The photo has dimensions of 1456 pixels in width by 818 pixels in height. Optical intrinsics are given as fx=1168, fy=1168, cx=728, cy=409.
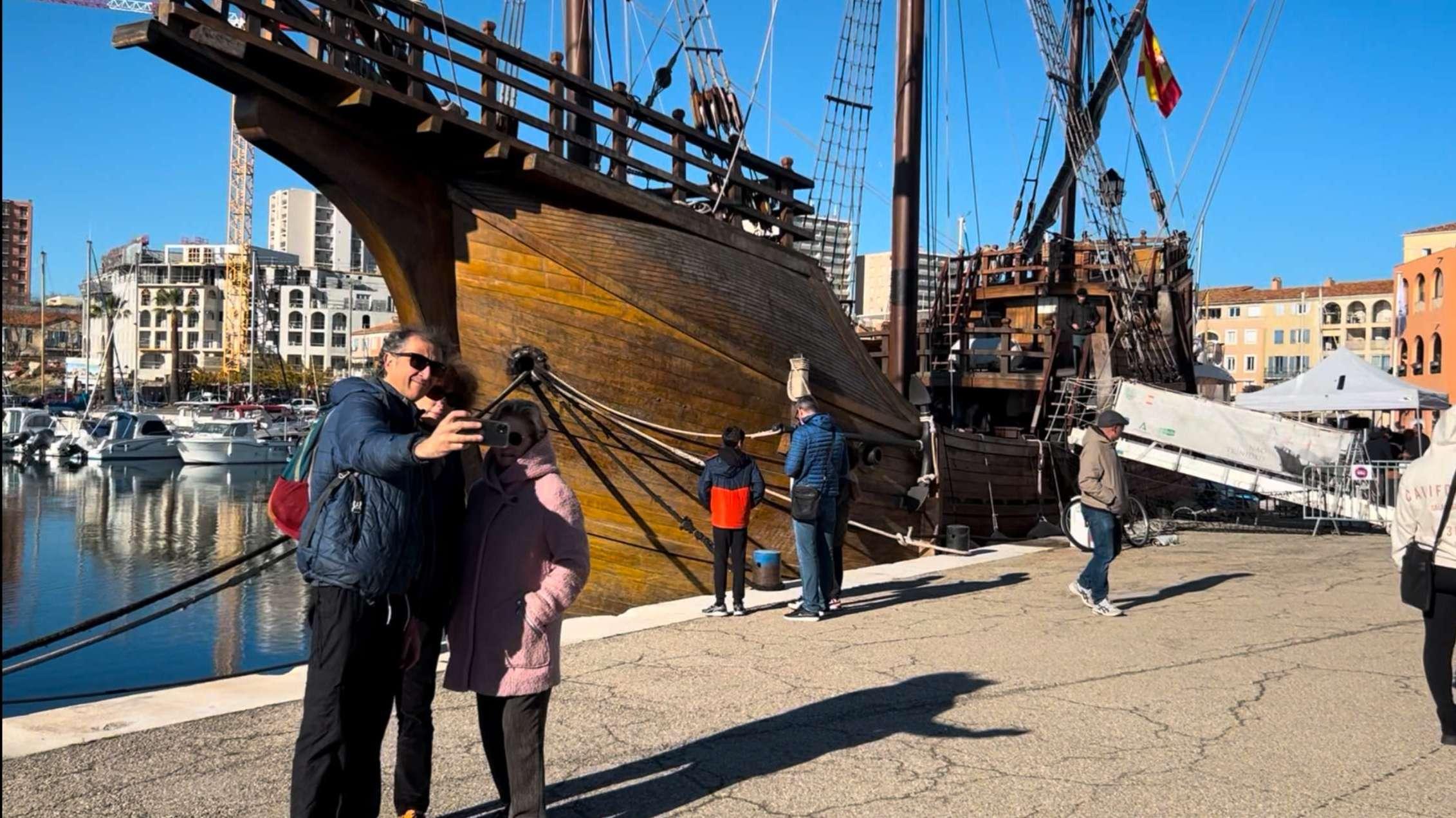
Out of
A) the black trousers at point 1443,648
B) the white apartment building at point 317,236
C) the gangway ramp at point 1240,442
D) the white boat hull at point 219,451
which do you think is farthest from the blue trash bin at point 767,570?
the white apartment building at point 317,236

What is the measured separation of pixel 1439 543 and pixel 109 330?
78653mm

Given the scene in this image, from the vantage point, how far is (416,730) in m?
3.91

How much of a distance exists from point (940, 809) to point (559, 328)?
221 inches

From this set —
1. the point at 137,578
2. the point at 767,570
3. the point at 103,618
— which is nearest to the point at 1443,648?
the point at 767,570

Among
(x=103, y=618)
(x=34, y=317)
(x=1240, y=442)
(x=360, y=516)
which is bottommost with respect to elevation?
(x=103, y=618)

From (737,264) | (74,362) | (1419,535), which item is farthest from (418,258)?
(74,362)

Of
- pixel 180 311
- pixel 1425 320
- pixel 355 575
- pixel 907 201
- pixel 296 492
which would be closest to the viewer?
pixel 355 575

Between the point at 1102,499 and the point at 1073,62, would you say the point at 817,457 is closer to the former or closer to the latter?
the point at 1102,499

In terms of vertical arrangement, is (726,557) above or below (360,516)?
below

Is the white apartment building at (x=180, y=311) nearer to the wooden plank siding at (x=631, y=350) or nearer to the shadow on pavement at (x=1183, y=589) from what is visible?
the wooden plank siding at (x=631, y=350)

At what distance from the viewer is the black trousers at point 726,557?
803cm

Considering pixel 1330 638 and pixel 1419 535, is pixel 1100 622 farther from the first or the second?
pixel 1419 535

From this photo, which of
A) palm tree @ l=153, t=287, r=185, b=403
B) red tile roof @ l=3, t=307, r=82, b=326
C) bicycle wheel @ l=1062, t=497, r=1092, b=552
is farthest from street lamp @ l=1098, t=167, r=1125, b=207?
red tile roof @ l=3, t=307, r=82, b=326

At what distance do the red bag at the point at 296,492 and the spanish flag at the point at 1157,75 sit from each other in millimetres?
22535
